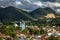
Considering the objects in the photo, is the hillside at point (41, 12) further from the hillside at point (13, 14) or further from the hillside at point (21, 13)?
the hillside at point (13, 14)

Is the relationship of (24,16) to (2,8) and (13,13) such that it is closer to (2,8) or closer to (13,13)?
(13,13)

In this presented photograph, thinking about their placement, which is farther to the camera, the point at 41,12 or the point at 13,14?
the point at 41,12

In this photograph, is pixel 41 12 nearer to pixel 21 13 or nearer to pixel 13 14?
pixel 21 13

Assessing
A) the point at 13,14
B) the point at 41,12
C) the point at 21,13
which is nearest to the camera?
the point at 13,14

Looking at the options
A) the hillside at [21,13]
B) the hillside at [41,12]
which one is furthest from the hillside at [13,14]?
the hillside at [41,12]

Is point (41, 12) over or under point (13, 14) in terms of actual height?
over

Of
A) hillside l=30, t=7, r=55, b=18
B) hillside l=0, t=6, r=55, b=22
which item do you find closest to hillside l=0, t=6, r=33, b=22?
hillside l=0, t=6, r=55, b=22

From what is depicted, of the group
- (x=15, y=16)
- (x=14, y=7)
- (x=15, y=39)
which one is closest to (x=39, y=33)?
(x=15, y=39)

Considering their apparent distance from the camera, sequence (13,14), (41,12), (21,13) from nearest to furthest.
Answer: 1. (13,14)
2. (21,13)
3. (41,12)

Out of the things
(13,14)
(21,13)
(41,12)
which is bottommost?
(13,14)

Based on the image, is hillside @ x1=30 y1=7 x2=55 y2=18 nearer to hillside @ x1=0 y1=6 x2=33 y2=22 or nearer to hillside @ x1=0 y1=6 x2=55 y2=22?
hillside @ x1=0 y1=6 x2=55 y2=22

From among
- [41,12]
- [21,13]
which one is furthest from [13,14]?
[41,12]
